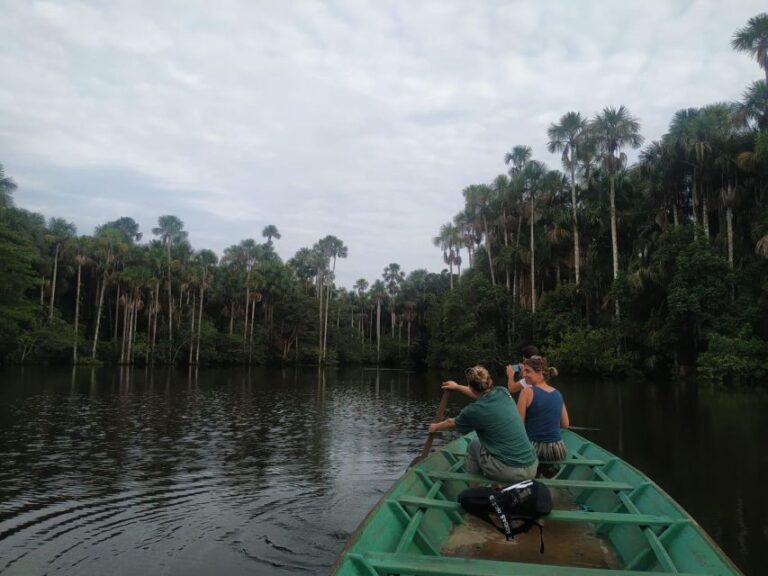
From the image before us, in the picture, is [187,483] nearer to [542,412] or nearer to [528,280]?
[542,412]

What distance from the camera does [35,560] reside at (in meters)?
6.49

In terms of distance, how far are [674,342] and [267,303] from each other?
4661cm

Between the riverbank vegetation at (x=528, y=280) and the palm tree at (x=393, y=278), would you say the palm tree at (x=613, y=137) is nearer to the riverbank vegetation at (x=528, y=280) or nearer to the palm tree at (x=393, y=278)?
the riverbank vegetation at (x=528, y=280)

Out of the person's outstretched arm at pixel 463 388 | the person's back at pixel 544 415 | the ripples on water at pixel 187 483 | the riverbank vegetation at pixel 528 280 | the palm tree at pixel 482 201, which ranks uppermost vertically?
the palm tree at pixel 482 201

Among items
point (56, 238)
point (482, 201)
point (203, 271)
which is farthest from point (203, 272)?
point (482, 201)

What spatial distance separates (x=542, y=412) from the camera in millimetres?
6750

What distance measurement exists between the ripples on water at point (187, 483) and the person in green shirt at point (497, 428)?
8.38 feet

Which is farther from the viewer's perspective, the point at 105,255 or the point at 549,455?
the point at 105,255

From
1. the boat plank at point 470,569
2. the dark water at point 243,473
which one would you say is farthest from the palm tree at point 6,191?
the boat plank at point 470,569

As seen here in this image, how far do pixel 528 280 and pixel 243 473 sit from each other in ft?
152

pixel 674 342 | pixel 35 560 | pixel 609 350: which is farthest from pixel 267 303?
pixel 35 560

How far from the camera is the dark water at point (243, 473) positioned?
22.7ft

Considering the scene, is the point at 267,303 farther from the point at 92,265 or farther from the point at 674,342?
the point at 674,342

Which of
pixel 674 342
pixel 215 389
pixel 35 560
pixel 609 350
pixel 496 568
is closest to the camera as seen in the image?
pixel 496 568
